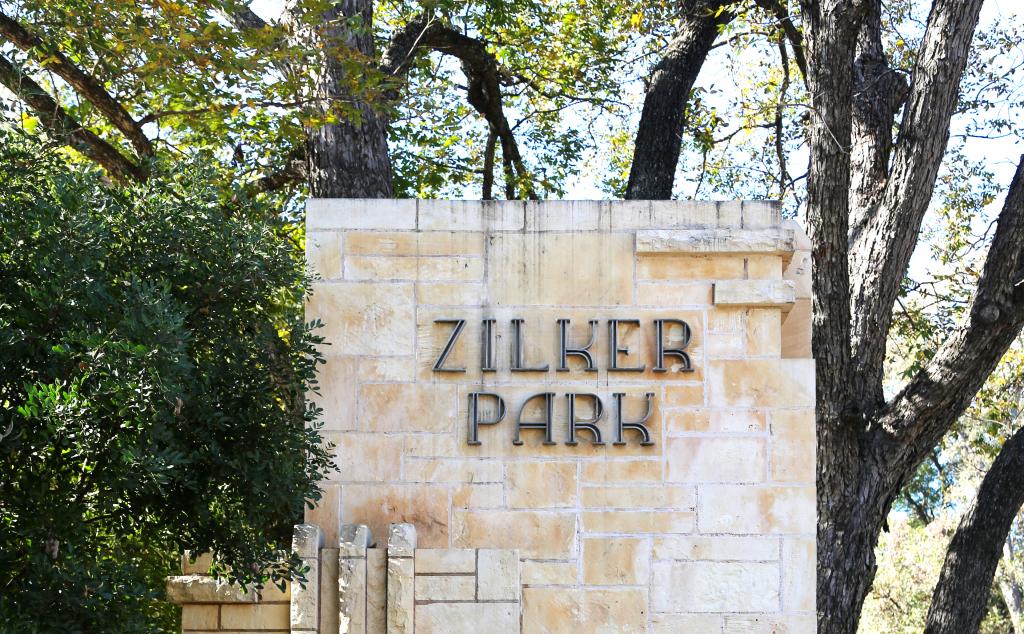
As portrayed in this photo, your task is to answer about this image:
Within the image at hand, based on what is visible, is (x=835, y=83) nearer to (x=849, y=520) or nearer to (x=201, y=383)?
(x=849, y=520)

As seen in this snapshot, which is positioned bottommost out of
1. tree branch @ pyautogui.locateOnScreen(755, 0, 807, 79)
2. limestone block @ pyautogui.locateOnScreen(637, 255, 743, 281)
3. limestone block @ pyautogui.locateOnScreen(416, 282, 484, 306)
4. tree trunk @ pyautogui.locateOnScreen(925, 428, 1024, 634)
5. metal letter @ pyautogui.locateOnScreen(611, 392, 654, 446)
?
tree trunk @ pyautogui.locateOnScreen(925, 428, 1024, 634)

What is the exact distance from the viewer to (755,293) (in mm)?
6426

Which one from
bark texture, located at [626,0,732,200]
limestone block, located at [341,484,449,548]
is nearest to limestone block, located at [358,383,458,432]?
limestone block, located at [341,484,449,548]

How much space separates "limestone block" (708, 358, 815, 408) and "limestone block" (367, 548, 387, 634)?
1.80 metres

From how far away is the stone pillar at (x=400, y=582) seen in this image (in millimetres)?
5965

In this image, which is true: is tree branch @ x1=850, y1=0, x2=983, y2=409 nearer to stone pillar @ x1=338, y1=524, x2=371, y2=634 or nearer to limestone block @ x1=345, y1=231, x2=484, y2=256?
limestone block @ x1=345, y1=231, x2=484, y2=256

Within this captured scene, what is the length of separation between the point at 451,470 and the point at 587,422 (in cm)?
72

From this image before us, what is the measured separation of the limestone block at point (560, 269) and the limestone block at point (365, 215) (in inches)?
18.4

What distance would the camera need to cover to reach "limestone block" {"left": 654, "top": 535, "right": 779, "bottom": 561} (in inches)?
248

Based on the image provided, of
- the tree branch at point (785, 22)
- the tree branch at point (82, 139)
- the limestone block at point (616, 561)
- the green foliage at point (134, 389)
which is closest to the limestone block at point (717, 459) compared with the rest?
the limestone block at point (616, 561)

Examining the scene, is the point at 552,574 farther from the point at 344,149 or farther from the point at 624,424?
the point at 344,149

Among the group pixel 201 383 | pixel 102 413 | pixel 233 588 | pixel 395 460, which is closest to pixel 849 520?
pixel 395 460

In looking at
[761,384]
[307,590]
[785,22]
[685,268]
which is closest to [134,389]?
[307,590]

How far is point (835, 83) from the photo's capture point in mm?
9547
